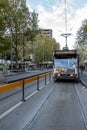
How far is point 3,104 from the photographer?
15188 millimetres

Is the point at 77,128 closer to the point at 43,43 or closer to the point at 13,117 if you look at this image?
the point at 13,117

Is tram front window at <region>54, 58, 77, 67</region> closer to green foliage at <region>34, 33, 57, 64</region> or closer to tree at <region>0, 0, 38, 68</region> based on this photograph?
tree at <region>0, 0, 38, 68</region>

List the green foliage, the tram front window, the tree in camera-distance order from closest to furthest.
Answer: the tram front window < the tree < the green foliage

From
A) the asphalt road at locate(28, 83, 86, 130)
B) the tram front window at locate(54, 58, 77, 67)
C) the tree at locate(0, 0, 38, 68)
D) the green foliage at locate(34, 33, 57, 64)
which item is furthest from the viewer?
the green foliage at locate(34, 33, 57, 64)

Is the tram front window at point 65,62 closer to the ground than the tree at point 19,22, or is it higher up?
closer to the ground

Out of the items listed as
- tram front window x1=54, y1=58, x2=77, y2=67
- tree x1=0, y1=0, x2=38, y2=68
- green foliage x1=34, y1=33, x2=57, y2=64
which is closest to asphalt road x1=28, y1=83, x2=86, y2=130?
tram front window x1=54, y1=58, x2=77, y2=67

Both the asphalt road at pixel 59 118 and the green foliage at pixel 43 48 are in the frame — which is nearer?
the asphalt road at pixel 59 118

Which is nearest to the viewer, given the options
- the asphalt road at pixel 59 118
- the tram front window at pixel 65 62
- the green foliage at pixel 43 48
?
the asphalt road at pixel 59 118

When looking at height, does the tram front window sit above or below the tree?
below

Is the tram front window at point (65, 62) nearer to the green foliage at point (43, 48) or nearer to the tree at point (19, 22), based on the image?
the tree at point (19, 22)

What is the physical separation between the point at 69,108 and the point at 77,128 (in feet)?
15.0

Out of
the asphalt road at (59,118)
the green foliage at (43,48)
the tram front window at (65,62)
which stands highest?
the green foliage at (43,48)

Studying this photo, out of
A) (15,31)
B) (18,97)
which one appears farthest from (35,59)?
(18,97)

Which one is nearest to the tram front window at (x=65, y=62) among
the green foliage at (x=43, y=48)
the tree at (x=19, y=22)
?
the tree at (x=19, y=22)
